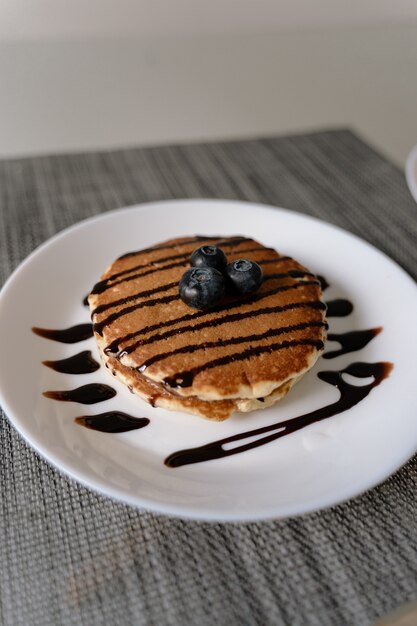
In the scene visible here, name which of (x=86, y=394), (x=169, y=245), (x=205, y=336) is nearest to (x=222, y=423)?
(x=205, y=336)

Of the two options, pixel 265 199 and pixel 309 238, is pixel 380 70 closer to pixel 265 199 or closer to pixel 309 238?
pixel 265 199

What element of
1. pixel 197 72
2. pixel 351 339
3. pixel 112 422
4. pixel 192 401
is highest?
pixel 351 339

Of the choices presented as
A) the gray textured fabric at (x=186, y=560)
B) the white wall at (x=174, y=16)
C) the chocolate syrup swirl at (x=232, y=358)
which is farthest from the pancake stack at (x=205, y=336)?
the white wall at (x=174, y=16)

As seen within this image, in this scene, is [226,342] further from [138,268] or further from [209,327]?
[138,268]

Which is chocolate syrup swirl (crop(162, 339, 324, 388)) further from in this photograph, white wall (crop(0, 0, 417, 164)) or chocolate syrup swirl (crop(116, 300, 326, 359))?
white wall (crop(0, 0, 417, 164))

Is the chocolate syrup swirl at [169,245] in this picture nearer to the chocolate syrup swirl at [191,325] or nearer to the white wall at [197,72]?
the chocolate syrup swirl at [191,325]

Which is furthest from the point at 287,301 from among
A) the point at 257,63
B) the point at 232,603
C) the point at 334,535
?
the point at 257,63
